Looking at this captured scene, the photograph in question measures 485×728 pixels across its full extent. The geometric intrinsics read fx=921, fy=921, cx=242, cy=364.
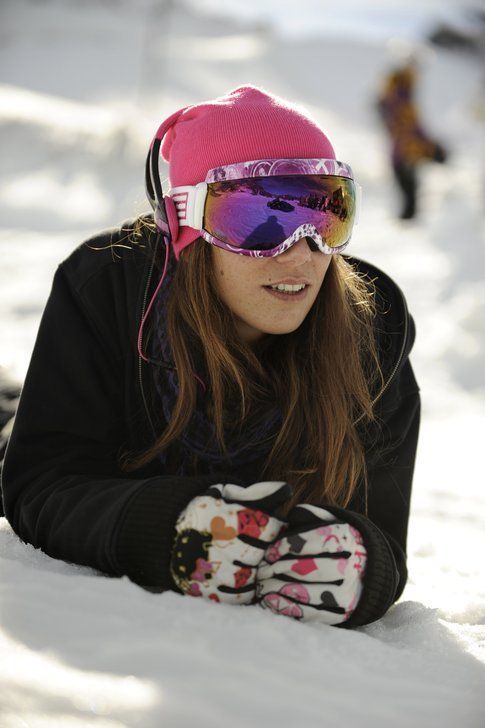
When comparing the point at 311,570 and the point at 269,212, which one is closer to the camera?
the point at 311,570

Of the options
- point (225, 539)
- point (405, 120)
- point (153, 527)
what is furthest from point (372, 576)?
point (405, 120)

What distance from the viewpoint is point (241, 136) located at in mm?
2020

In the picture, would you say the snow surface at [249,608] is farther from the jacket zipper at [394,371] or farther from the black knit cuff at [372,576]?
the jacket zipper at [394,371]

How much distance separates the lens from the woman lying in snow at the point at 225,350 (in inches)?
78.0

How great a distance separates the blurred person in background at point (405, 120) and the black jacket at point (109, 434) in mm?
7600

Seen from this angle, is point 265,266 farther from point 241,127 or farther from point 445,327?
point 445,327

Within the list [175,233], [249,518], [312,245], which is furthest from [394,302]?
[249,518]

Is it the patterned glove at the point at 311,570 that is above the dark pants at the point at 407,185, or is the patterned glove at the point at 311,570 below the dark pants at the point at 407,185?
below

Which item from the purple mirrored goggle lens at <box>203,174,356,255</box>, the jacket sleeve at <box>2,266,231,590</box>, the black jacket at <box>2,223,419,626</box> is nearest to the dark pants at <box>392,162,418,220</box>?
the black jacket at <box>2,223,419,626</box>

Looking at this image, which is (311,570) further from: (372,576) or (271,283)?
(271,283)

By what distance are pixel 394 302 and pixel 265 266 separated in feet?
1.48

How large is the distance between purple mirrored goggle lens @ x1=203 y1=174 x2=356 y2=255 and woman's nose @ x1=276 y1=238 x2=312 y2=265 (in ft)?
0.07

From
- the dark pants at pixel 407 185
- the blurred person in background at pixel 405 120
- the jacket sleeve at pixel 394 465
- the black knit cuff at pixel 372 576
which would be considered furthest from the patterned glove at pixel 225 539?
the dark pants at pixel 407 185

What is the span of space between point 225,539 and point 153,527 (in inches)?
5.4
